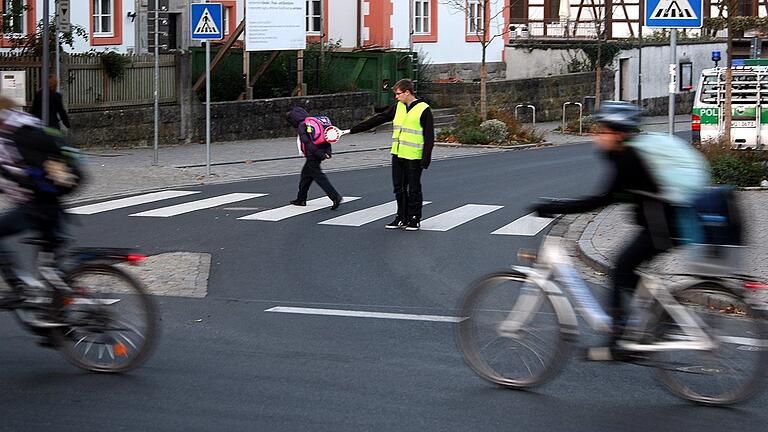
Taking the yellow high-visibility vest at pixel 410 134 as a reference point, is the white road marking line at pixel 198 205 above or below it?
below

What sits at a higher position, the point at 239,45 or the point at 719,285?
the point at 239,45

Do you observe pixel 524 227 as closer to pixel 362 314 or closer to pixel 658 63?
pixel 362 314

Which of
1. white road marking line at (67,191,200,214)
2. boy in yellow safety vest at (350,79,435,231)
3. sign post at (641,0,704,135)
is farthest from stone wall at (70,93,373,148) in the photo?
sign post at (641,0,704,135)

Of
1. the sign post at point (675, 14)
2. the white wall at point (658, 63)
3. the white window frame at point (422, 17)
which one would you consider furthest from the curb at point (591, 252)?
the white wall at point (658, 63)

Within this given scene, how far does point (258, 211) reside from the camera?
16.3 meters

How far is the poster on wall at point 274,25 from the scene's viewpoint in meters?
32.0

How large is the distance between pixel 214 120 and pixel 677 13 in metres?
18.2

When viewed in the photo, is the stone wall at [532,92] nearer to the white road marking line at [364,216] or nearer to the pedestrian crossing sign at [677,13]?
the white road marking line at [364,216]

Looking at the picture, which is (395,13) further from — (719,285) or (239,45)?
(719,285)

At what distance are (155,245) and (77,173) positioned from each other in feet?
19.8

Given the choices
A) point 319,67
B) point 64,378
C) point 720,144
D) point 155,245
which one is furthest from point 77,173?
point 319,67

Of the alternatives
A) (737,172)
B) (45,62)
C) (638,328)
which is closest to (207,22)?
(45,62)

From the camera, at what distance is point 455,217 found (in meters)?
16.0

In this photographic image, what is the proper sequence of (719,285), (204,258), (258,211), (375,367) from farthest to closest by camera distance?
(258,211)
(204,258)
(375,367)
(719,285)
